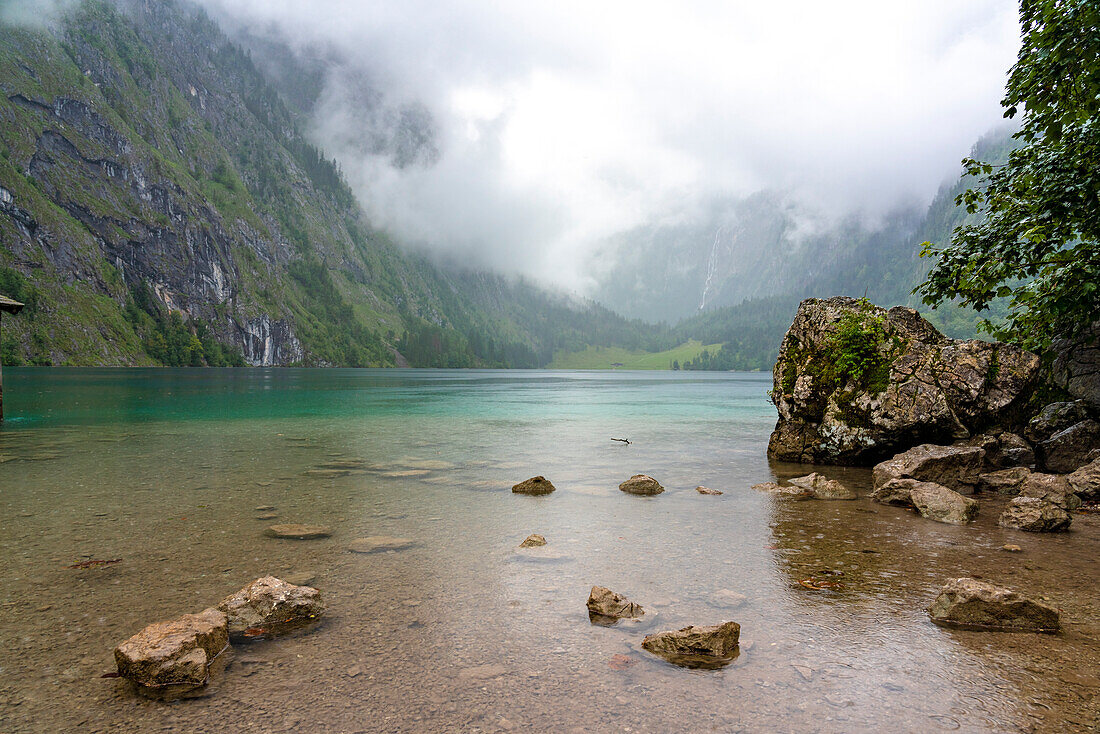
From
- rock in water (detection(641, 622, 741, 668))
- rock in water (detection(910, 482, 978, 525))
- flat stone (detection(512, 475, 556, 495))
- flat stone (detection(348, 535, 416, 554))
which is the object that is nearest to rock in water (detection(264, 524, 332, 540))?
flat stone (detection(348, 535, 416, 554))

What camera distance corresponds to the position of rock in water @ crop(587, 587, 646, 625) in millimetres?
7473

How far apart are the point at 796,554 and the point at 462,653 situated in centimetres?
699

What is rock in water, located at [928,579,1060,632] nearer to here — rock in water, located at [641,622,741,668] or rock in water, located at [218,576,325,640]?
rock in water, located at [641,622,741,668]

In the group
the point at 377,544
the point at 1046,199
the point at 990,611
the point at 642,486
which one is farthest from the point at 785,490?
the point at 377,544

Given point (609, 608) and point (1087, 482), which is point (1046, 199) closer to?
point (1087, 482)

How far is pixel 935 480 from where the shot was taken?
637 inches

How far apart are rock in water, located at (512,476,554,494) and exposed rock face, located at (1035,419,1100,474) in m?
16.1

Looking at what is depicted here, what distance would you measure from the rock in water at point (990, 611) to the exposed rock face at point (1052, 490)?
329 inches

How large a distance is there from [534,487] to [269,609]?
10.0 metres

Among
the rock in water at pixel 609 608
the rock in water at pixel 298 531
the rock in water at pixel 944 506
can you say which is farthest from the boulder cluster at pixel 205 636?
the rock in water at pixel 944 506

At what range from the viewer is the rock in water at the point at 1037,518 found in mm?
11719

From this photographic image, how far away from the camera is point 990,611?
280 inches

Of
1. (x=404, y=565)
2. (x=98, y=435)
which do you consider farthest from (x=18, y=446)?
(x=404, y=565)

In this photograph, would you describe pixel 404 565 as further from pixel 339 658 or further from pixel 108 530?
pixel 108 530
